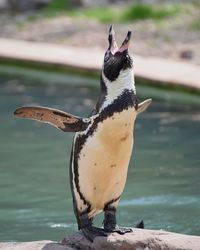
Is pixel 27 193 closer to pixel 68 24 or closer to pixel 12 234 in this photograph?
pixel 12 234

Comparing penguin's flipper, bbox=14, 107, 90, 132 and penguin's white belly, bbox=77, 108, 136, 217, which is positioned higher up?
penguin's flipper, bbox=14, 107, 90, 132

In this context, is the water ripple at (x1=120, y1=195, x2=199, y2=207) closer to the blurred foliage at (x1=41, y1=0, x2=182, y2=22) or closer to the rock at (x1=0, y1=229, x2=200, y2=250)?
the rock at (x1=0, y1=229, x2=200, y2=250)

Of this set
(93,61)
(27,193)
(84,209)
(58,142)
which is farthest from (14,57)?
(84,209)

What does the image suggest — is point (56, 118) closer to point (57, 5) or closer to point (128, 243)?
point (128, 243)

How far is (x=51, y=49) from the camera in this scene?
37.9 ft

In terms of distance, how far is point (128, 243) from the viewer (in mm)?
4324

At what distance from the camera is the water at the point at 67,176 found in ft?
19.5

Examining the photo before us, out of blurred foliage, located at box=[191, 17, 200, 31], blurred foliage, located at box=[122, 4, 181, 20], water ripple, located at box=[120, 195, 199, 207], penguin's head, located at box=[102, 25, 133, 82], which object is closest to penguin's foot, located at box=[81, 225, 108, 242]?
penguin's head, located at box=[102, 25, 133, 82]

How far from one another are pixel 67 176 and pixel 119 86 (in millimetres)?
2886

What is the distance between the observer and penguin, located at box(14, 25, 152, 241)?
4.23m

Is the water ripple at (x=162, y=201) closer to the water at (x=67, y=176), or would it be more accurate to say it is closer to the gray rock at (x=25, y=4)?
the water at (x=67, y=176)

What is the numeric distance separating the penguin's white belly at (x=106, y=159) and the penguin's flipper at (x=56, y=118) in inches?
3.4

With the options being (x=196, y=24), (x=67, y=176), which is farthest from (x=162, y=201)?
(x=196, y=24)

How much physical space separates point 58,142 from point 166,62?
2.63 metres
